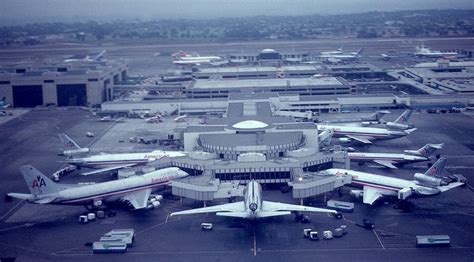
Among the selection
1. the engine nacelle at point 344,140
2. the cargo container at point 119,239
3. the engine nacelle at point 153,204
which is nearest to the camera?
the cargo container at point 119,239

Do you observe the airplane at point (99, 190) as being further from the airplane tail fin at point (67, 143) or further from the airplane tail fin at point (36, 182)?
the airplane tail fin at point (67, 143)

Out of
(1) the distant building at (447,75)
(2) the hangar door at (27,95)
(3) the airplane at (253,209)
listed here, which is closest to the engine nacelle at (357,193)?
(3) the airplane at (253,209)

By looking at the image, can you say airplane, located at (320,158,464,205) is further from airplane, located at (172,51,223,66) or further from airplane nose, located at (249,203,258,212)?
airplane, located at (172,51,223,66)

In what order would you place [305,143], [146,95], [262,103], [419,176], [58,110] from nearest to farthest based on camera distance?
[419,176] < [305,143] < [262,103] < [58,110] < [146,95]

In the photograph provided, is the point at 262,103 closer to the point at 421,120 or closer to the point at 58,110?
the point at 421,120

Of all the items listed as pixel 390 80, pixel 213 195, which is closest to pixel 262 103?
pixel 213 195

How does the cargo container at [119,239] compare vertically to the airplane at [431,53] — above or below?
below

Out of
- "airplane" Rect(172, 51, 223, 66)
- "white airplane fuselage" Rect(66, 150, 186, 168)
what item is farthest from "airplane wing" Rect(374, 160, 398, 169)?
"airplane" Rect(172, 51, 223, 66)
